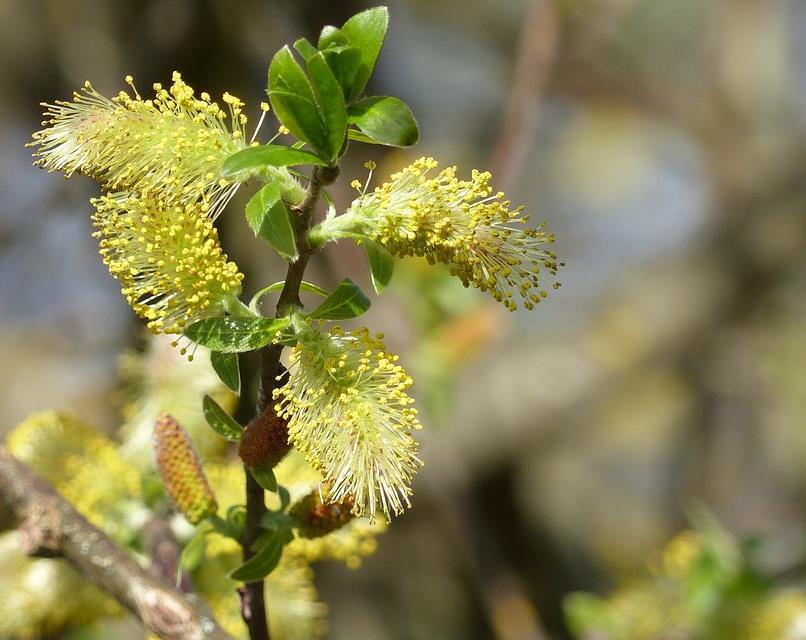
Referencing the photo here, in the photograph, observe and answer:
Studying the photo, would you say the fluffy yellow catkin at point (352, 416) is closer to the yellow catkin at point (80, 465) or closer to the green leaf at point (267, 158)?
the green leaf at point (267, 158)

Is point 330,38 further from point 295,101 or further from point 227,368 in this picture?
point 227,368

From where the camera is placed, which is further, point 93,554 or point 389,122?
point 93,554

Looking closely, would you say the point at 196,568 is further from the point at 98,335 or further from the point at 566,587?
the point at 566,587

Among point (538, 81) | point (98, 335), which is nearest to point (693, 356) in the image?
point (538, 81)

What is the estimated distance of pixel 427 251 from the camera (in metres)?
0.60

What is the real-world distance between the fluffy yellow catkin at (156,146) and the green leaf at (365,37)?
8 cm

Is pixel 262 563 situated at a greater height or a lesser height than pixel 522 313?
greater

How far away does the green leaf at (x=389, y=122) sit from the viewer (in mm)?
550

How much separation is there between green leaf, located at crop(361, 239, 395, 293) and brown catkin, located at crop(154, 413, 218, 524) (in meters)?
0.24

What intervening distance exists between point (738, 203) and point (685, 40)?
2.35 metres

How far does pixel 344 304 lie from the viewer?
61 centimetres

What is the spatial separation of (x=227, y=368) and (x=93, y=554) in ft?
0.83

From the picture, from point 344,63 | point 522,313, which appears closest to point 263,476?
point 344,63

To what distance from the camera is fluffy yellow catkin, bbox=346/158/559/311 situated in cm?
59
